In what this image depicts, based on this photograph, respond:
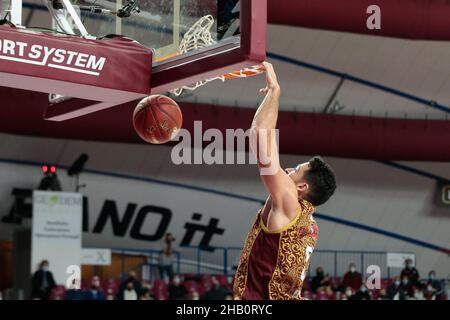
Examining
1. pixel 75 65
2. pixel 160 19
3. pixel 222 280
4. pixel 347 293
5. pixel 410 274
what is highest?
pixel 160 19

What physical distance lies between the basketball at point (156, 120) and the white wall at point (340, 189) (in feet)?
50.2

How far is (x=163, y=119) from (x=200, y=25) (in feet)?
2.43

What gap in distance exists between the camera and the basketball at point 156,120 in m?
6.84

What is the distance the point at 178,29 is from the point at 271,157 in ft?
6.79

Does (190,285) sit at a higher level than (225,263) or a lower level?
lower

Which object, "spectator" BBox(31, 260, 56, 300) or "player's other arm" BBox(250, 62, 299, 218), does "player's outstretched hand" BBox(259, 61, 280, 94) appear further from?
"spectator" BBox(31, 260, 56, 300)

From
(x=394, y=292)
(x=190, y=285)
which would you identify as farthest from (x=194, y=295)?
(x=394, y=292)

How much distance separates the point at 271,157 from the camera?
5.06m

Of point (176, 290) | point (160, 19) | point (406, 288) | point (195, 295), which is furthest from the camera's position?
point (406, 288)

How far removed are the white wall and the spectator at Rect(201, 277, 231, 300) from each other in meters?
4.87

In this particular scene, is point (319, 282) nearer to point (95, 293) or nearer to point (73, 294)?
point (95, 293)

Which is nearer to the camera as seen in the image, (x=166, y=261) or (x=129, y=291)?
(x=129, y=291)

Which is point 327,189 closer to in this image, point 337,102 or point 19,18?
point 19,18

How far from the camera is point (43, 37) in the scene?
661 cm
